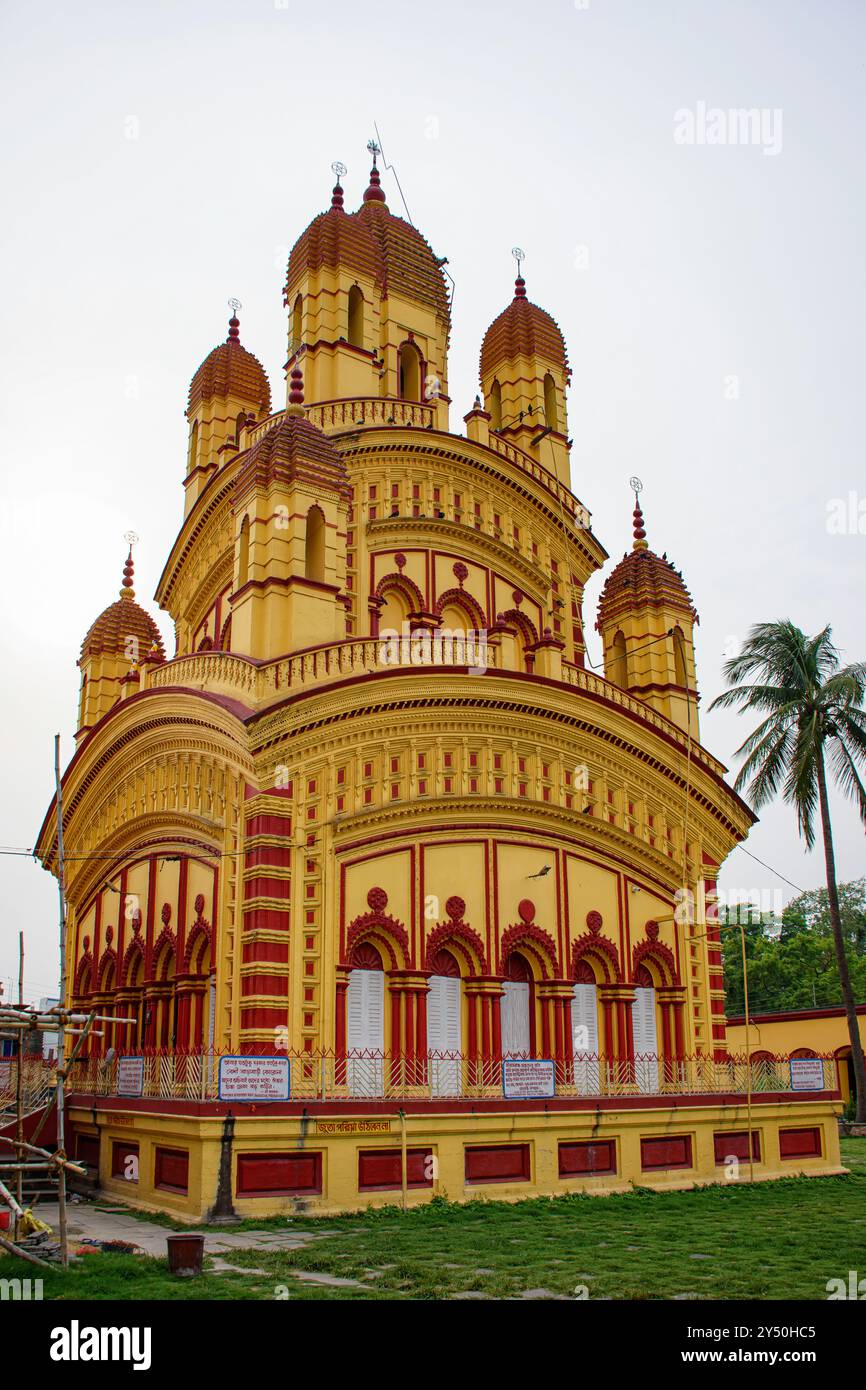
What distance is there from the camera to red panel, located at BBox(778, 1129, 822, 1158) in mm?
21703

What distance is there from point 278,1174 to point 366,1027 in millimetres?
3572

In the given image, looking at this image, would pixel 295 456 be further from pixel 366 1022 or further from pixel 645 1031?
pixel 645 1031

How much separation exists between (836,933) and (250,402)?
19985 mm

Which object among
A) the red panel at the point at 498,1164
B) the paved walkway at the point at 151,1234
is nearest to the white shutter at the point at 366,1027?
the red panel at the point at 498,1164

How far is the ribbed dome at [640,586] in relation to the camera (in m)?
27.7

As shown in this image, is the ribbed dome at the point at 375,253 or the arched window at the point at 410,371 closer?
the ribbed dome at the point at 375,253

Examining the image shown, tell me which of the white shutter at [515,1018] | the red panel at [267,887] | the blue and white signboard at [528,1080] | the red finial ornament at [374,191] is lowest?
the blue and white signboard at [528,1080]

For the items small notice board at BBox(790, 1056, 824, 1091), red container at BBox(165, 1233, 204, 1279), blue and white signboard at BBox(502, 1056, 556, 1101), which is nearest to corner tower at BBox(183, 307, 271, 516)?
blue and white signboard at BBox(502, 1056, 556, 1101)

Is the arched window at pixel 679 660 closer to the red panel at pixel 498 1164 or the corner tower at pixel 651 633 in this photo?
the corner tower at pixel 651 633

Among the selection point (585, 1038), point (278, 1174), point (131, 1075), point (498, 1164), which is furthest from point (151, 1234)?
point (585, 1038)

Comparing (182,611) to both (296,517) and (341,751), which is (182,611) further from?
(341,751)

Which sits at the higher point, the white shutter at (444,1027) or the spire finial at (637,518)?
the spire finial at (637,518)

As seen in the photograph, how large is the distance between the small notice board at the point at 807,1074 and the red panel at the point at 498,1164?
22.6ft

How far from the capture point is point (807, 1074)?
74.1 ft
